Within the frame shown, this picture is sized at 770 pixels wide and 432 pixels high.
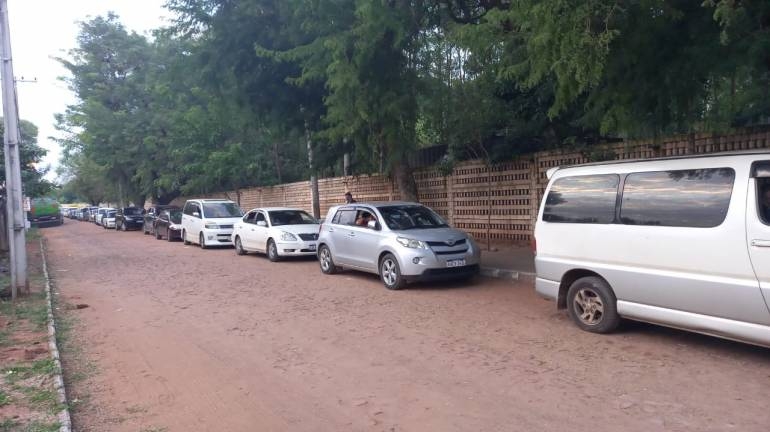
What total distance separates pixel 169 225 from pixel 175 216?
51 centimetres

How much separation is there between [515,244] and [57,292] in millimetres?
10347

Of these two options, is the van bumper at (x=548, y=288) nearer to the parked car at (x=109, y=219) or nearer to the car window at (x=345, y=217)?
the car window at (x=345, y=217)

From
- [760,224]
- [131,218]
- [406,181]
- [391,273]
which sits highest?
[406,181]

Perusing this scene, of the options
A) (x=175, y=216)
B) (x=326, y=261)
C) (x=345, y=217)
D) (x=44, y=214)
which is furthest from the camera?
(x=44, y=214)

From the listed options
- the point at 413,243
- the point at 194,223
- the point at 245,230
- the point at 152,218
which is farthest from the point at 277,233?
the point at 152,218

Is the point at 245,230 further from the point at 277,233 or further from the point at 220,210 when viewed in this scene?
the point at 220,210

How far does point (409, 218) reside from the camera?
11398mm

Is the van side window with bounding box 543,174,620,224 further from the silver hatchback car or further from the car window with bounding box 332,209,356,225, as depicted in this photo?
the car window with bounding box 332,209,356,225

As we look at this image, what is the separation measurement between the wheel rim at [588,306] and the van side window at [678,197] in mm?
1023

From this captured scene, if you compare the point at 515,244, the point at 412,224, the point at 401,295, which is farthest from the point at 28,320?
the point at 515,244

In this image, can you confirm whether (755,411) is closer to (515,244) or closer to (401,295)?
(401,295)

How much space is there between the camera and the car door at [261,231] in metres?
16.3

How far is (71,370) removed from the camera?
625cm

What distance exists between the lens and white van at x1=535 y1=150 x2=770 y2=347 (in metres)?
5.43
